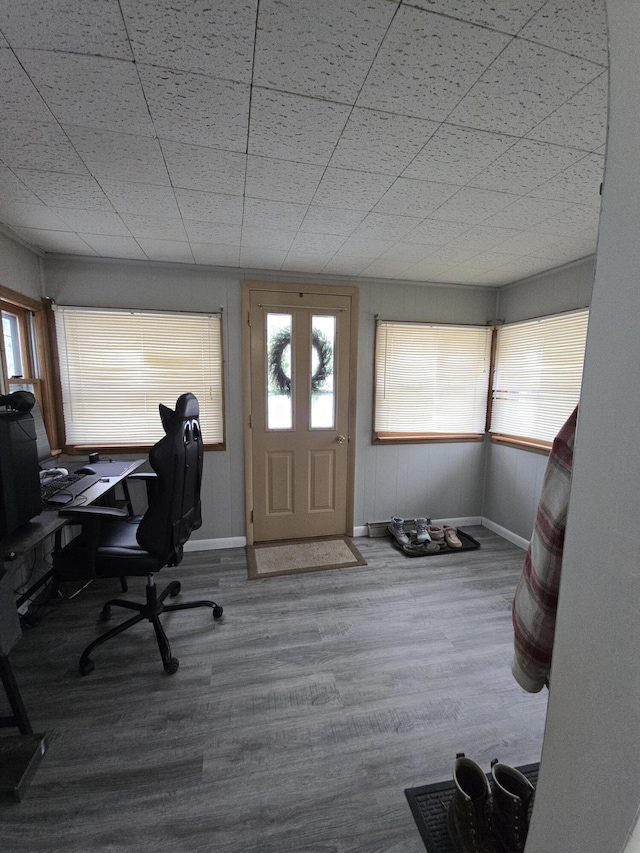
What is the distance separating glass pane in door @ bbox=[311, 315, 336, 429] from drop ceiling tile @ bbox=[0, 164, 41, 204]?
1945 mm

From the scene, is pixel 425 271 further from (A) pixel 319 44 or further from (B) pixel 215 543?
(B) pixel 215 543

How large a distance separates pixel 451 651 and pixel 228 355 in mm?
2626

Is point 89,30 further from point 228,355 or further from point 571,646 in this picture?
point 228,355

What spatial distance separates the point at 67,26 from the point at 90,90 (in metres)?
0.22

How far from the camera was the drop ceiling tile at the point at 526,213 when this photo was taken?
5.89ft

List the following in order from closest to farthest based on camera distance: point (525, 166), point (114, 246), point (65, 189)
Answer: point (525, 166)
point (65, 189)
point (114, 246)

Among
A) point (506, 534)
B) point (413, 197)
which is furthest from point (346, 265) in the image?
point (506, 534)

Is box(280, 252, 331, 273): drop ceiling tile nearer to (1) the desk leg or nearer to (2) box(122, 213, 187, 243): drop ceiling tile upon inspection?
(2) box(122, 213, 187, 243): drop ceiling tile

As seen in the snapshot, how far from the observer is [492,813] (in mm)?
1108

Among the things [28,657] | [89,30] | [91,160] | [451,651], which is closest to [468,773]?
[451,651]

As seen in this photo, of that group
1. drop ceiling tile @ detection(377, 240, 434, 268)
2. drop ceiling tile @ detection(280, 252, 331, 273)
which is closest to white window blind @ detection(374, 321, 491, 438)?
drop ceiling tile @ detection(377, 240, 434, 268)

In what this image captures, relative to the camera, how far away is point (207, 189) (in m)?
1.72

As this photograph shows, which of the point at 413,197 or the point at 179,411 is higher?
the point at 413,197

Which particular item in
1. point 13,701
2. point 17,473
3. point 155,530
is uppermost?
point 17,473
